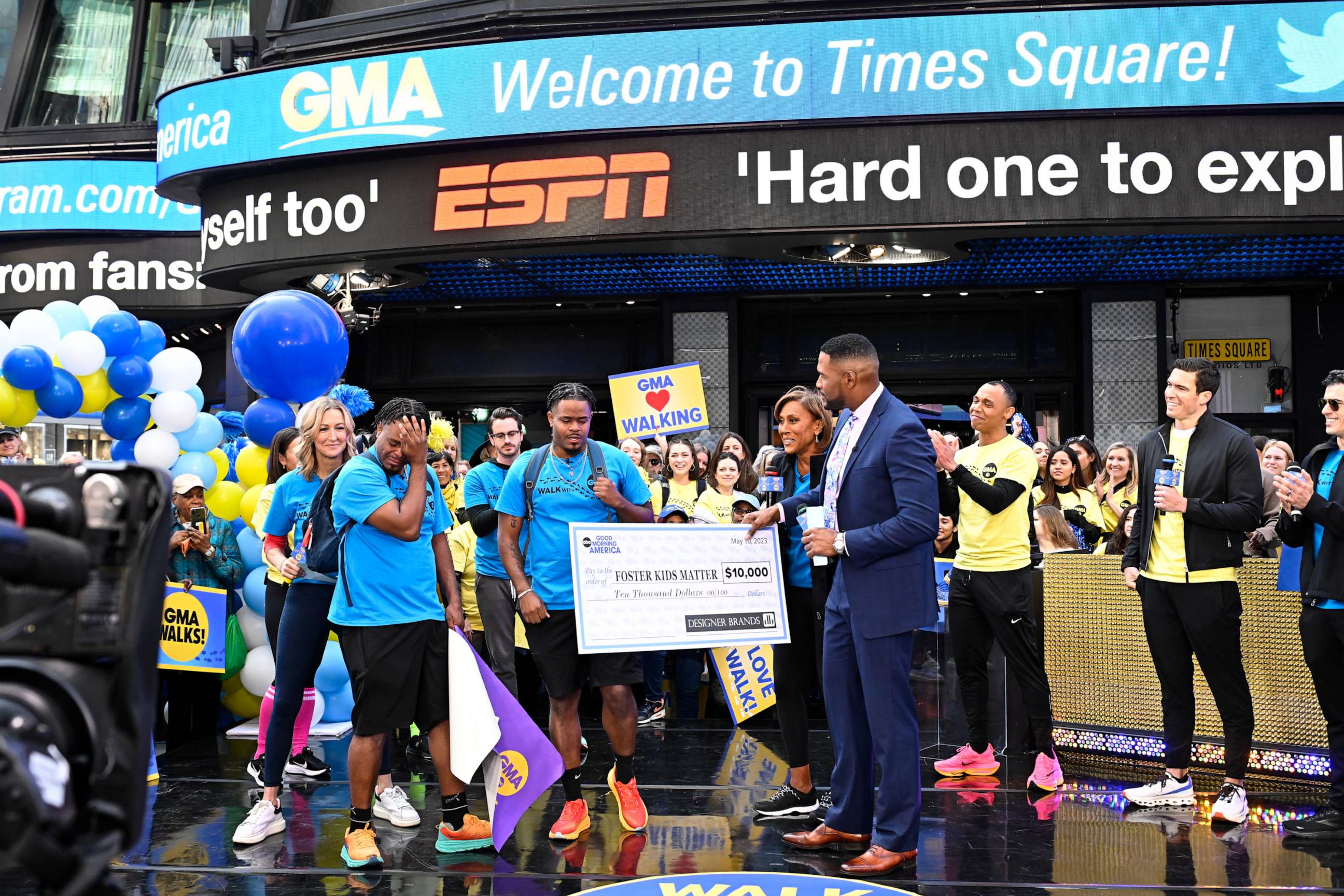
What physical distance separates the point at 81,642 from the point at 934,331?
10608 millimetres

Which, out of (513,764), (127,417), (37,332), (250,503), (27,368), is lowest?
(513,764)

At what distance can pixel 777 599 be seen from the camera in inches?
219

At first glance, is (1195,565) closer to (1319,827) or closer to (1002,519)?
(1002,519)

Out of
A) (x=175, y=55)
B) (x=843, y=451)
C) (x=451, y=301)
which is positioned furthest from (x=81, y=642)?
(x=175, y=55)

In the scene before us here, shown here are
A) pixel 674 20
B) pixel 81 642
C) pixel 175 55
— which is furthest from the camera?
pixel 175 55

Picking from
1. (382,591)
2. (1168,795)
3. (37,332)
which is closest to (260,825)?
(382,591)

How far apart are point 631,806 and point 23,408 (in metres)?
5.02

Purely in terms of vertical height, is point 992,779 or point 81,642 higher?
point 81,642

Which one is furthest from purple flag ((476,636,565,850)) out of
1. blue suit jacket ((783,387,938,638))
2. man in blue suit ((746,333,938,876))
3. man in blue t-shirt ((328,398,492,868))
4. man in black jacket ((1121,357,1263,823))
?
man in black jacket ((1121,357,1263,823))

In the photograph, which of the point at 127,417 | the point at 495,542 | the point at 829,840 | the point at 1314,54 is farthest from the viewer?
the point at 1314,54

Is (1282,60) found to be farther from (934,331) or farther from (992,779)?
(992,779)

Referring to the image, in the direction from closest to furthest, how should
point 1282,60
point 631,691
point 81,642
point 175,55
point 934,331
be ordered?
1. point 81,642
2. point 631,691
3. point 1282,60
4. point 934,331
5. point 175,55

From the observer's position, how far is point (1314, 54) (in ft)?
28.1

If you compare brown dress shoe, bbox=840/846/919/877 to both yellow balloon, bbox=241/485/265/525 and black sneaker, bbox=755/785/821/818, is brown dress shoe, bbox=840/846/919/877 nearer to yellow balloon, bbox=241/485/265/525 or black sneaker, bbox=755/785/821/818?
black sneaker, bbox=755/785/821/818
